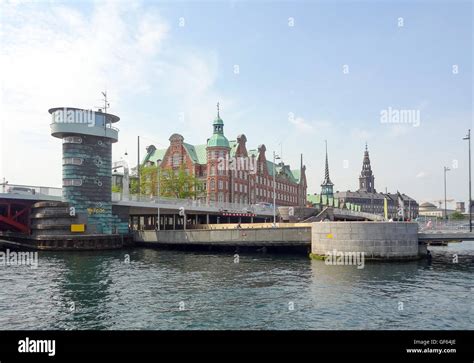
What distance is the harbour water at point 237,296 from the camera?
19234 millimetres

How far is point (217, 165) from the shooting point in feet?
333

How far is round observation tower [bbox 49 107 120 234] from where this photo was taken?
196 feet

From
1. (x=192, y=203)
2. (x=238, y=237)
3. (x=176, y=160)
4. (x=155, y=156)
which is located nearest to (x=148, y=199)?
(x=192, y=203)

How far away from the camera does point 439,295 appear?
83.0 feet

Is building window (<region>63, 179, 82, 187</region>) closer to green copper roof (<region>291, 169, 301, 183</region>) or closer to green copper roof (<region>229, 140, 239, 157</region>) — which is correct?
green copper roof (<region>229, 140, 239, 157</region>)

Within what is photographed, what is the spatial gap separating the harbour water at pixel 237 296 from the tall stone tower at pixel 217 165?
61.8 metres

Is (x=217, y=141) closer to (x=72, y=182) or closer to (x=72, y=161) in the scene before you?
(x=72, y=161)

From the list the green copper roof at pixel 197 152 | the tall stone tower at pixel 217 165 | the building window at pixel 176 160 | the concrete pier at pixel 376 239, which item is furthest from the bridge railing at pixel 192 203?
the concrete pier at pixel 376 239

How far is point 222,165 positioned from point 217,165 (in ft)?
4.70

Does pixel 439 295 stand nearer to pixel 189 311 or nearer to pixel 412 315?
pixel 412 315

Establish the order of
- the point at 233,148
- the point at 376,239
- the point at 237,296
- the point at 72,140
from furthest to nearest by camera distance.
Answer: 1. the point at 233,148
2. the point at 72,140
3. the point at 376,239
4. the point at 237,296

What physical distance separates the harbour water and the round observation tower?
21178mm

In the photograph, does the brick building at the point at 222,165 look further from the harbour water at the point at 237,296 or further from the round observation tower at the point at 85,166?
the harbour water at the point at 237,296
